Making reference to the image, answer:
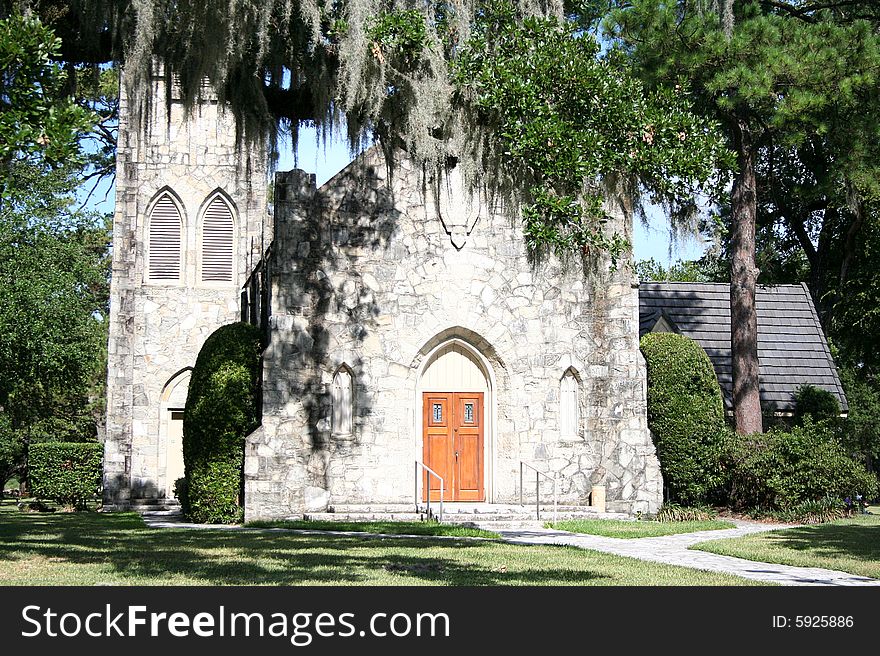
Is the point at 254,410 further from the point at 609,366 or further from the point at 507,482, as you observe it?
the point at 609,366

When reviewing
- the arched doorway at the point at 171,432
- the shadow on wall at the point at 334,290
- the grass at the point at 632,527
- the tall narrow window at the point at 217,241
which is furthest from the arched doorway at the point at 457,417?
the tall narrow window at the point at 217,241

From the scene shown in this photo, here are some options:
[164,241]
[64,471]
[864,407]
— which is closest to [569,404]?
[164,241]

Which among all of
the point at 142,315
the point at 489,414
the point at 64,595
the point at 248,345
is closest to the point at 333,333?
the point at 248,345

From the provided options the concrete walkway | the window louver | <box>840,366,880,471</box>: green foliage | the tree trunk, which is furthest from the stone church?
<box>840,366,880,471</box>: green foliage

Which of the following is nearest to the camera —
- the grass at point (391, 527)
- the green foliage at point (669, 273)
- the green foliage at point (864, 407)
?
the grass at point (391, 527)

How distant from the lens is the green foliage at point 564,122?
10.4m

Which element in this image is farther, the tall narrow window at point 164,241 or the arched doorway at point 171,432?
the tall narrow window at point 164,241

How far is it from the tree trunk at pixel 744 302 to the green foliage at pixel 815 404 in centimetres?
232

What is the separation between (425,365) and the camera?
1753 cm

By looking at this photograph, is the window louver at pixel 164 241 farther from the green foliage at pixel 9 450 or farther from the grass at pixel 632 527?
the grass at pixel 632 527

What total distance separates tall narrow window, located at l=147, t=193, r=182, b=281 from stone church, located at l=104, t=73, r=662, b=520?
11.3ft

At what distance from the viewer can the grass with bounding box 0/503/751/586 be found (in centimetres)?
884

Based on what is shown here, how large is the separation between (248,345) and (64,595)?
9.63 metres

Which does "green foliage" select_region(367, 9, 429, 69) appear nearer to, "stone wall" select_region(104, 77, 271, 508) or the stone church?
the stone church
